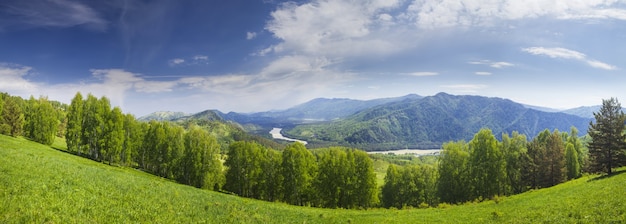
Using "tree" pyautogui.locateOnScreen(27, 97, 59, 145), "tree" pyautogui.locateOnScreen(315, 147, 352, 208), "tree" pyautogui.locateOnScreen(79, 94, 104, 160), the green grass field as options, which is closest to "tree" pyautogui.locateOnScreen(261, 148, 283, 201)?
"tree" pyautogui.locateOnScreen(315, 147, 352, 208)

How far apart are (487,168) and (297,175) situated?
4659cm

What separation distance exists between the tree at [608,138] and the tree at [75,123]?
116 m

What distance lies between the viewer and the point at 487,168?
71.3m

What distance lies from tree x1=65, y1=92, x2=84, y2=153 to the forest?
0.20 m

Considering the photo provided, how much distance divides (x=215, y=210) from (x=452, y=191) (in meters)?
69.7

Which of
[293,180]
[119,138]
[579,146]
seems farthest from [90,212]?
[579,146]

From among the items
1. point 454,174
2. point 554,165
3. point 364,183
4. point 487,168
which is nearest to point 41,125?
point 364,183

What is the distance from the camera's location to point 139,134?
88.2 m

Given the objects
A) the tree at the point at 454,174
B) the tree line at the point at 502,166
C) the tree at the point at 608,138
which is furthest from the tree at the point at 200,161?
the tree at the point at 608,138

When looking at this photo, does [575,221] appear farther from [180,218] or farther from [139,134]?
[139,134]

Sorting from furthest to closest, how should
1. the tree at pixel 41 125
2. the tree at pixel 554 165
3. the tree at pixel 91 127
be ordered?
the tree at pixel 41 125, the tree at pixel 91 127, the tree at pixel 554 165

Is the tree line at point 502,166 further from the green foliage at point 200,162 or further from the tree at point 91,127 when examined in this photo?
the tree at point 91,127

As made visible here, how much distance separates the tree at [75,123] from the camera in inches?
2982

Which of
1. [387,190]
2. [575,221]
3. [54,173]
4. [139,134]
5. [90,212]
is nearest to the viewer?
[90,212]
